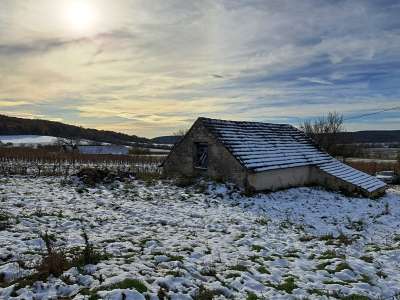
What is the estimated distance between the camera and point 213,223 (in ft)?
39.2

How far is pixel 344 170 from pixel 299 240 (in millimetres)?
15219

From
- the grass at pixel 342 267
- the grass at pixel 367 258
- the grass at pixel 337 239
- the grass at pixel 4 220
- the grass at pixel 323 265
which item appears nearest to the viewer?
the grass at pixel 342 267

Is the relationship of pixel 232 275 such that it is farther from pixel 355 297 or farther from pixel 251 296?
pixel 355 297

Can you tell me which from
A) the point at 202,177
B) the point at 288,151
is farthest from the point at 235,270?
the point at 288,151

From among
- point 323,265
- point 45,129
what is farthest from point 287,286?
point 45,129

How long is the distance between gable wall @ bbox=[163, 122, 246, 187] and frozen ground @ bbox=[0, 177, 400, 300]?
179 centimetres

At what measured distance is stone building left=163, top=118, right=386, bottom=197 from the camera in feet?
61.9

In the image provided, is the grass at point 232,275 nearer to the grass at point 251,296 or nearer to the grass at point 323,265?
the grass at point 251,296

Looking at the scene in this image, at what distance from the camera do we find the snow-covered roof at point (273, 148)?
19484 mm

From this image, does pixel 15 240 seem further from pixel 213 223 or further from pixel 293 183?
pixel 293 183

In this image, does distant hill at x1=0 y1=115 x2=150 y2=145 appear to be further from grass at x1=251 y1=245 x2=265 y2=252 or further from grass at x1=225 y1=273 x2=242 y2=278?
grass at x1=225 y1=273 x2=242 y2=278

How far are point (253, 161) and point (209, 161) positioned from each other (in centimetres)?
235

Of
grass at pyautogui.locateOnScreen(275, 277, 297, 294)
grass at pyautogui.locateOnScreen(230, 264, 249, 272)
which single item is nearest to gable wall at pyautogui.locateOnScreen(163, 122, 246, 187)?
grass at pyautogui.locateOnScreen(230, 264, 249, 272)

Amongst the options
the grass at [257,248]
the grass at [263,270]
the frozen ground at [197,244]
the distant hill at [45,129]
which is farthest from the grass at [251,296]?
the distant hill at [45,129]
